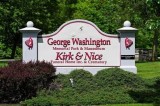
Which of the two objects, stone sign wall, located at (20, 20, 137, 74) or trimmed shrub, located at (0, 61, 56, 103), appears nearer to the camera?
trimmed shrub, located at (0, 61, 56, 103)

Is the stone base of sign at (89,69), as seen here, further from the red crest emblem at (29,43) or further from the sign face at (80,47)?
the red crest emblem at (29,43)

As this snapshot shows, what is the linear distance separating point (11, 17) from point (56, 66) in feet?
81.3

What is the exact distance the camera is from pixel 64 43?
1719 centimetres

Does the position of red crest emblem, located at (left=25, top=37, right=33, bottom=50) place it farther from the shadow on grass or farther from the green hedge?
the shadow on grass

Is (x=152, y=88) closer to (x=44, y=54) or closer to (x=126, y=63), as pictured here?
(x=126, y=63)

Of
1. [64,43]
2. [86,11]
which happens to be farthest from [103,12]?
[64,43]

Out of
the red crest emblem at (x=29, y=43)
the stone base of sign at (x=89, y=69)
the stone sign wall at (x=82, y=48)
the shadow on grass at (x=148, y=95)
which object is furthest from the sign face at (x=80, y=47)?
the shadow on grass at (x=148, y=95)

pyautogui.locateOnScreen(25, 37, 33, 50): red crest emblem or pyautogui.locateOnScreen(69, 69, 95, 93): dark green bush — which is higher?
pyautogui.locateOnScreen(25, 37, 33, 50): red crest emblem

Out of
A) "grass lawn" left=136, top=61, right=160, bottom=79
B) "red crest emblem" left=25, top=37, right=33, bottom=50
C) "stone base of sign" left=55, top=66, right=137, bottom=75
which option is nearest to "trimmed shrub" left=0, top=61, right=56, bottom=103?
"stone base of sign" left=55, top=66, right=137, bottom=75

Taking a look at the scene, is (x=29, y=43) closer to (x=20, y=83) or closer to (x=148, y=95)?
(x=20, y=83)

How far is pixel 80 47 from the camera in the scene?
1714cm

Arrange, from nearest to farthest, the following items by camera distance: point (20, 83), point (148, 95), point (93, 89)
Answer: point (148, 95) < point (20, 83) < point (93, 89)

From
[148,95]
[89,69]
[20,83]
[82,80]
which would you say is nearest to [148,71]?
[89,69]

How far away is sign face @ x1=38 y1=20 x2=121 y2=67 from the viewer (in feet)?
56.2
